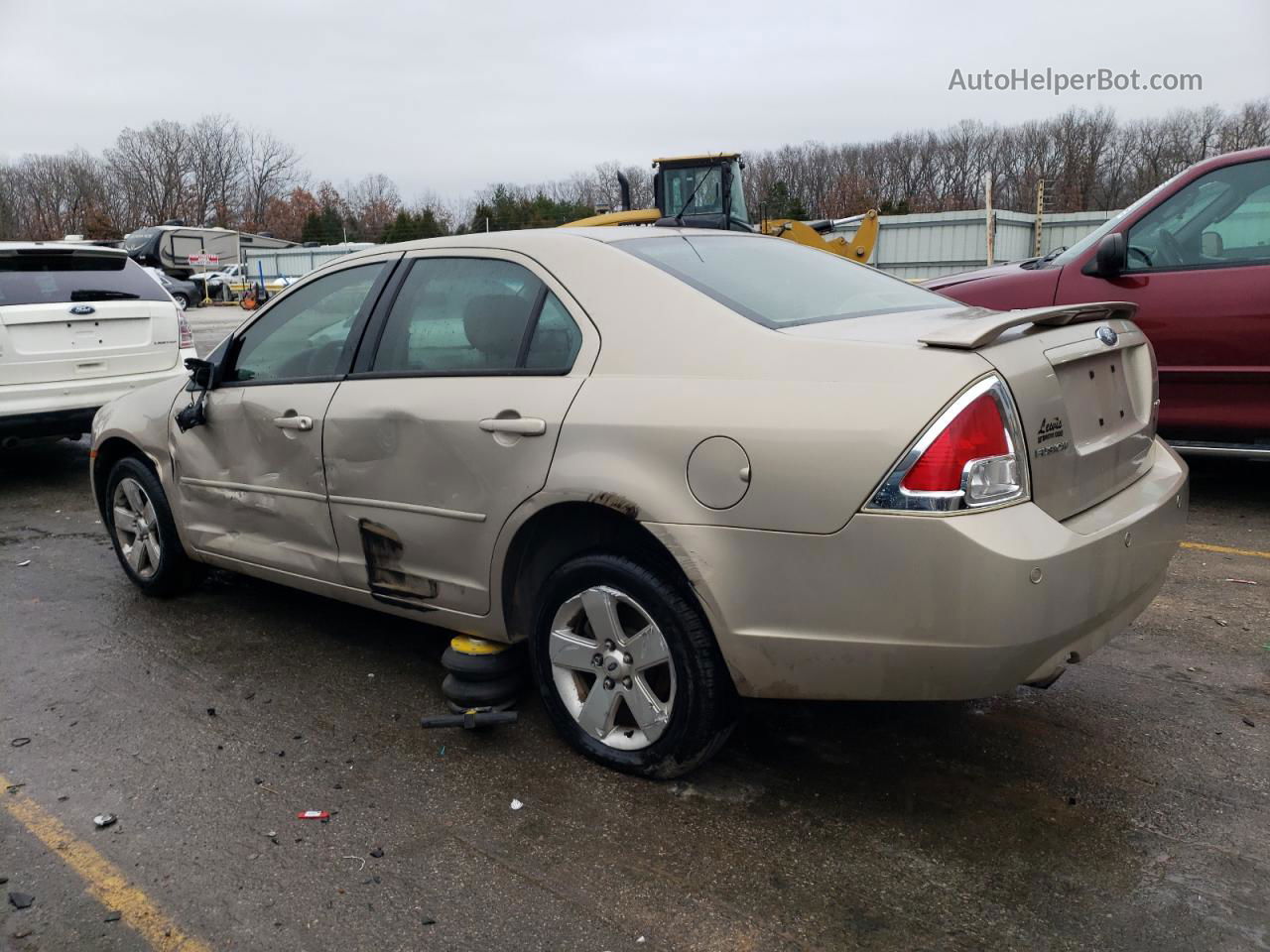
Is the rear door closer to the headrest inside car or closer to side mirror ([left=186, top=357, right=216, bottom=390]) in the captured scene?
side mirror ([left=186, top=357, right=216, bottom=390])

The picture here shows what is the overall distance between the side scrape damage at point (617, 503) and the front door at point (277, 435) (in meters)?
1.33

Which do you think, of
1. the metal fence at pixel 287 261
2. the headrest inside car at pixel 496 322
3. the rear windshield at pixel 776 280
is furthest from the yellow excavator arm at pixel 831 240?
the metal fence at pixel 287 261

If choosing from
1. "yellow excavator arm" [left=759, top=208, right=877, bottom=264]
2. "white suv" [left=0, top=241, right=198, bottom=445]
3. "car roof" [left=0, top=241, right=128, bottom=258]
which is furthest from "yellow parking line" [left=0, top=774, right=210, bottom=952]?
"yellow excavator arm" [left=759, top=208, right=877, bottom=264]

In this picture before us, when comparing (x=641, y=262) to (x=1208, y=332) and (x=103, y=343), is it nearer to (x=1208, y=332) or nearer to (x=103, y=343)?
(x=1208, y=332)

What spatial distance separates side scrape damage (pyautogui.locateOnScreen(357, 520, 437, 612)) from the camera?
3477 mm

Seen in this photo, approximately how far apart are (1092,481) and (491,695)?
1967mm

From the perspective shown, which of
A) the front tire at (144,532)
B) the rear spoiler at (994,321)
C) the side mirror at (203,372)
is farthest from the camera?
the front tire at (144,532)

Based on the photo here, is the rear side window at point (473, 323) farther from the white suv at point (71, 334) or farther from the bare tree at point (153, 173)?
the bare tree at point (153, 173)

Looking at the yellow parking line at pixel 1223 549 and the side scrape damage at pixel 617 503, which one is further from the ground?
the side scrape damage at pixel 617 503

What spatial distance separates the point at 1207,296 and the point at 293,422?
4725 millimetres

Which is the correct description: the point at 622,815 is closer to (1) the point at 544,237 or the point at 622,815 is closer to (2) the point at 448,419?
(2) the point at 448,419

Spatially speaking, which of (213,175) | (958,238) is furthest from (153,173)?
(958,238)

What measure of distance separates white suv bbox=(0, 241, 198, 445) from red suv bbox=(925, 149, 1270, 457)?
6.22 meters

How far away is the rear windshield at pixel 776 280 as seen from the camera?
306 centimetres
